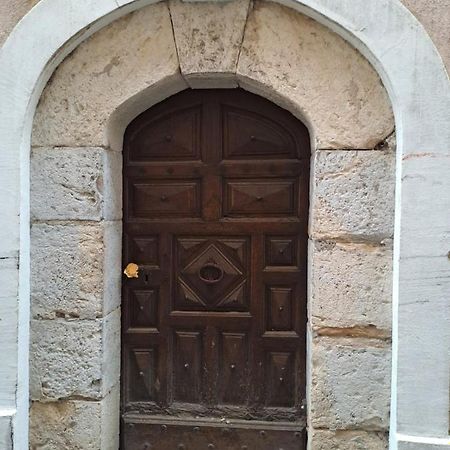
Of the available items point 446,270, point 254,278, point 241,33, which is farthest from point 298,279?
point 241,33

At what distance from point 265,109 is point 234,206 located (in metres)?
0.55

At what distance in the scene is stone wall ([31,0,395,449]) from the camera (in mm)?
2500

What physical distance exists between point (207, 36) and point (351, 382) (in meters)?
1.85

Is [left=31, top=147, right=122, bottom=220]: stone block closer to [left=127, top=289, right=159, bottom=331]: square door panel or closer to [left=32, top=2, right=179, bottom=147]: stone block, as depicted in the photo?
[left=32, top=2, right=179, bottom=147]: stone block

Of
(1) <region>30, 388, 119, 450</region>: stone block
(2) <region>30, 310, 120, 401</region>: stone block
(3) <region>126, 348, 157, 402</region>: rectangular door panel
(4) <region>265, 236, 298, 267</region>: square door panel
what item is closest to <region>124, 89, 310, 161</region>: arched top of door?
(4) <region>265, 236, 298, 267</region>: square door panel

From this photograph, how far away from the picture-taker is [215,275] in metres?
2.88

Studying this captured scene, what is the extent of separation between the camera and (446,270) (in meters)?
2.35

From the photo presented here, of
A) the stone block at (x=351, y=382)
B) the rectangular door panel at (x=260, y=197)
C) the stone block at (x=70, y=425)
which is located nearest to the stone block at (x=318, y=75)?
the rectangular door panel at (x=260, y=197)

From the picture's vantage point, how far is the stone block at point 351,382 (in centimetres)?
252

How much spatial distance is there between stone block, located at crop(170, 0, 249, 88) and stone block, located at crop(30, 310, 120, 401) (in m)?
1.40

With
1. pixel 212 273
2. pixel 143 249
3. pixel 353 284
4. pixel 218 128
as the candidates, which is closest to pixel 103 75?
pixel 218 128

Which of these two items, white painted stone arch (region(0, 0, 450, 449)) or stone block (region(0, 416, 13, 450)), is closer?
white painted stone arch (region(0, 0, 450, 449))

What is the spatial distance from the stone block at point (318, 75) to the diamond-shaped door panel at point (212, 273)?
2.55 feet

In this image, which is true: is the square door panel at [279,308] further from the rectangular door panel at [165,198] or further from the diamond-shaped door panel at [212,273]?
the rectangular door panel at [165,198]
